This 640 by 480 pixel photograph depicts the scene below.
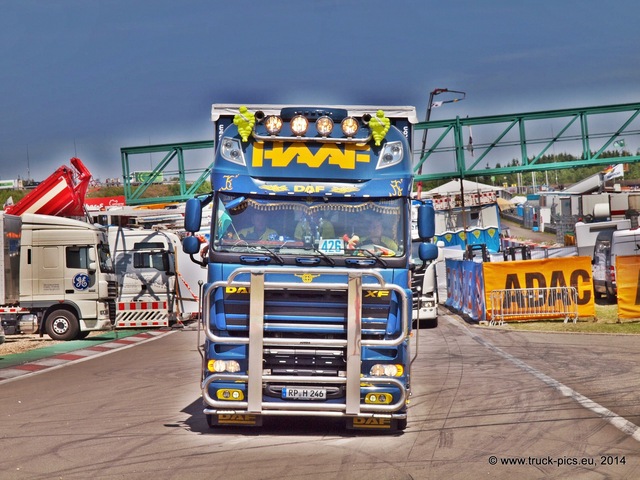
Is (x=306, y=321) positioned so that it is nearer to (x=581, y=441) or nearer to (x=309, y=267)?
(x=309, y=267)

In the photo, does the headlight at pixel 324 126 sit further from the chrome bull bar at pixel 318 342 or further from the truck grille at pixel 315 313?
the truck grille at pixel 315 313

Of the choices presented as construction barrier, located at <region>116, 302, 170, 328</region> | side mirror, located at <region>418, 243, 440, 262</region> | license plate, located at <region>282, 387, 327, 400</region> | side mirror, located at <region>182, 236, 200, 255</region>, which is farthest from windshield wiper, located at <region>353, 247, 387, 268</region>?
construction barrier, located at <region>116, 302, 170, 328</region>

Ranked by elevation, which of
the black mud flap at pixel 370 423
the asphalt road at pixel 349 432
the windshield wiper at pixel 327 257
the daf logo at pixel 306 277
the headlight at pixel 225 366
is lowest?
the asphalt road at pixel 349 432

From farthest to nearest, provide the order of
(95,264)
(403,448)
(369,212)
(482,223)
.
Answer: (482,223) < (95,264) < (369,212) < (403,448)

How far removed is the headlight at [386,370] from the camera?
1032cm

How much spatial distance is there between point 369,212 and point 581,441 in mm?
3227

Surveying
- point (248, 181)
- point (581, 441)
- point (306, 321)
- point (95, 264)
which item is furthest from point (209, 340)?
point (95, 264)

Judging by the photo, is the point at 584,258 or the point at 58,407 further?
the point at 584,258

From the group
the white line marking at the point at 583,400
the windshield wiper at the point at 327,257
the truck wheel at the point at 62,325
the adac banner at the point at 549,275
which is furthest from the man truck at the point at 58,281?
the windshield wiper at the point at 327,257

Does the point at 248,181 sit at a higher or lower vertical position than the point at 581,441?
higher

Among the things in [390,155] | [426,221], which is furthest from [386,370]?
[390,155]

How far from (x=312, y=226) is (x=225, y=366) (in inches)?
69.4

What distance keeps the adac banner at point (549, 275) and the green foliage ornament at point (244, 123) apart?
17394 millimetres

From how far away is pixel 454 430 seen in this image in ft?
36.0
